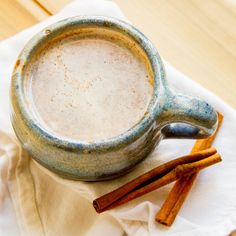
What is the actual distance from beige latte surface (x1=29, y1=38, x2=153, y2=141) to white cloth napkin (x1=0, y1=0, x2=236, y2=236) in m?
0.11

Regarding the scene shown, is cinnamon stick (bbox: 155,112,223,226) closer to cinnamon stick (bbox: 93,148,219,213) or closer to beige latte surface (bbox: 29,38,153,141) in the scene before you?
cinnamon stick (bbox: 93,148,219,213)

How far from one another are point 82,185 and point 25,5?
34 cm

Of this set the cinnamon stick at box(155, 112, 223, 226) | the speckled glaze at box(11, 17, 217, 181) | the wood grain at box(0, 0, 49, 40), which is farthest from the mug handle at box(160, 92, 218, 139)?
the wood grain at box(0, 0, 49, 40)

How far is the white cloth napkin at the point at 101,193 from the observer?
2.73 feet

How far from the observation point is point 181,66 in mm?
971

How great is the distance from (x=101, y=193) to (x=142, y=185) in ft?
0.19

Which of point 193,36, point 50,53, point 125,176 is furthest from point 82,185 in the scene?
point 193,36

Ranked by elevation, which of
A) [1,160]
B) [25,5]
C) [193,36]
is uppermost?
[193,36]

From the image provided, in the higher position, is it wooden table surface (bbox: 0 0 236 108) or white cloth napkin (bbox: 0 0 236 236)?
wooden table surface (bbox: 0 0 236 108)

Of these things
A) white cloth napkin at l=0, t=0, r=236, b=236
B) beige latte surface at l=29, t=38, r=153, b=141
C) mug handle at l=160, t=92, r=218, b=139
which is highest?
mug handle at l=160, t=92, r=218, b=139

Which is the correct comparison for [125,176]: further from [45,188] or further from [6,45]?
[6,45]

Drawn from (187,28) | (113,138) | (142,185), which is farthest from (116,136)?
(187,28)

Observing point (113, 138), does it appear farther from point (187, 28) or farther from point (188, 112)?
point (187, 28)

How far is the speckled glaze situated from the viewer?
748 mm
